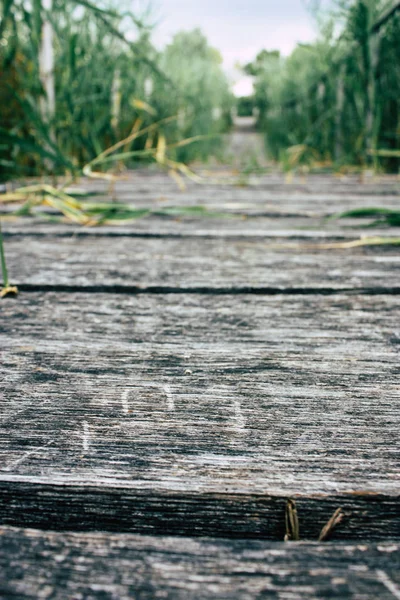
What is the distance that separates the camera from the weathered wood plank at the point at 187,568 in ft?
1.01

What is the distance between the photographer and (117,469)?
16.4 inches

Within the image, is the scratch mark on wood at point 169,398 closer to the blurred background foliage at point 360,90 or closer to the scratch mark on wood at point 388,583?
the scratch mark on wood at point 388,583

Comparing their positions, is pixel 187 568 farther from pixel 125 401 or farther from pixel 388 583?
pixel 125 401

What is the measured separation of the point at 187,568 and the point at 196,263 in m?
0.83

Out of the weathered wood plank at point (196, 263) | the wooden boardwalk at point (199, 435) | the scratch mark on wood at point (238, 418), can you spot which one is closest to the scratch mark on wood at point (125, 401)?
the wooden boardwalk at point (199, 435)

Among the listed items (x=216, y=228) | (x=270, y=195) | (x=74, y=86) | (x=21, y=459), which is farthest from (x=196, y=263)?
(x=74, y=86)

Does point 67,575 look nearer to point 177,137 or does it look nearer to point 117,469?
point 117,469

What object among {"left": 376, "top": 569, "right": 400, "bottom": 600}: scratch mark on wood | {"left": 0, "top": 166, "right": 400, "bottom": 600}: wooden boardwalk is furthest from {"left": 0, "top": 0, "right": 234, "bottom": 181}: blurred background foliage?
{"left": 376, "top": 569, "right": 400, "bottom": 600}: scratch mark on wood

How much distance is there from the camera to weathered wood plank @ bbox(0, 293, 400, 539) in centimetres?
39

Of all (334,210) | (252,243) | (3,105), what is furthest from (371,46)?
(252,243)

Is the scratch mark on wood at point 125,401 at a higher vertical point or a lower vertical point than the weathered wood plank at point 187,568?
higher

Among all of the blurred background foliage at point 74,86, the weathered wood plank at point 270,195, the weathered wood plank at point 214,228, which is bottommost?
the weathered wood plank at point 214,228

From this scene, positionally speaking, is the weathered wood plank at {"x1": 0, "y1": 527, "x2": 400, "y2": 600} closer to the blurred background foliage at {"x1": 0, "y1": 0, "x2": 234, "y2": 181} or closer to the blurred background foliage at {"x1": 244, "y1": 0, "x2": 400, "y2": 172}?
the blurred background foliage at {"x1": 0, "y1": 0, "x2": 234, "y2": 181}

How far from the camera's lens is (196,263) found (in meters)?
1.11
